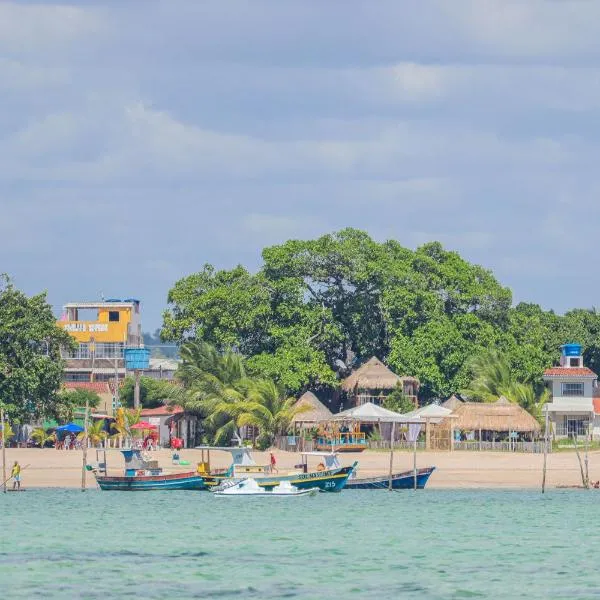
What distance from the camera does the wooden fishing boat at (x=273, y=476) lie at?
2667 inches

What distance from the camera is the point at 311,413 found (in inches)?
3396

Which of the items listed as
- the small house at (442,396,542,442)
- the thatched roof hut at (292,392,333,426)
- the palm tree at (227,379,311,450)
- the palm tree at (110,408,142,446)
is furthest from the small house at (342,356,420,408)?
the palm tree at (110,408,142,446)

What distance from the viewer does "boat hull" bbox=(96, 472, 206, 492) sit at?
7162 cm

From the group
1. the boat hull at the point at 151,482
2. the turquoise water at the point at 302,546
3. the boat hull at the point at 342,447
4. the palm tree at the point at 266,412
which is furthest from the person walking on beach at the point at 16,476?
the boat hull at the point at 342,447

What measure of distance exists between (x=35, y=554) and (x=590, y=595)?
16.7 meters

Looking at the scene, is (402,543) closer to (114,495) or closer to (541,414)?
(114,495)

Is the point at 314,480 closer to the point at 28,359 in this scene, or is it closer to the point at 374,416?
the point at 374,416

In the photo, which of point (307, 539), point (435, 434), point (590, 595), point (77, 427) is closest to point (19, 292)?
point (77, 427)

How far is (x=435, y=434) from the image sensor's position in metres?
83.2

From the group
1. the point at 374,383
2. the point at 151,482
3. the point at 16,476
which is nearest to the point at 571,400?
the point at 374,383

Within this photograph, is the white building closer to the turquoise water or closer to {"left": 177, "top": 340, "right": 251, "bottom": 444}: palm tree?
{"left": 177, "top": 340, "right": 251, "bottom": 444}: palm tree

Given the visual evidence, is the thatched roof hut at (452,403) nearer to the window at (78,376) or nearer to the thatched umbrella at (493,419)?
the thatched umbrella at (493,419)

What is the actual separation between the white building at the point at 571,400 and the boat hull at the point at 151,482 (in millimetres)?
29931

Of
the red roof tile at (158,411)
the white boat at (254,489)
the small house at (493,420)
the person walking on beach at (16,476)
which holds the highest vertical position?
the red roof tile at (158,411)
